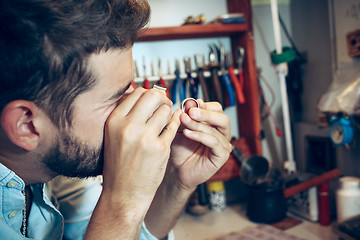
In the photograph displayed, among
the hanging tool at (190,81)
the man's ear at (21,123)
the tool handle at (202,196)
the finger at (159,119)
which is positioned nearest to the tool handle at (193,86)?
the hanging tool at (190,81)

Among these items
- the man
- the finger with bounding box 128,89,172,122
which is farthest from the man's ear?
the finger with bounding box 128,89,172,122

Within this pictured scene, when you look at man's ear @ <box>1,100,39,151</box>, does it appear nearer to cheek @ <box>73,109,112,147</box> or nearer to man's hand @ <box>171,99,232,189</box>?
cheek @ <box>73,109,112,147</box>

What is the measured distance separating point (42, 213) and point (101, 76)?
20.3 inches

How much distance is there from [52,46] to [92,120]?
0.19 meters

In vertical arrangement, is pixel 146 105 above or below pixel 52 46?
below

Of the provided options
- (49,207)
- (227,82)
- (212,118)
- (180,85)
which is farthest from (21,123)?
(227,82)

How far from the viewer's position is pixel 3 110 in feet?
2.09

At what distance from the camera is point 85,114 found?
71 centimetres

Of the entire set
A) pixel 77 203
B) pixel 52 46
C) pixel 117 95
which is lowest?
pixel 77 203

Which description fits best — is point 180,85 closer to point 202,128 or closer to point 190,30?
point 190,30

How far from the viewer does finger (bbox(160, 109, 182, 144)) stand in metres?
0.69

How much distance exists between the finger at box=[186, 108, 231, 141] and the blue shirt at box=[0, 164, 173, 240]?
1.39 ft

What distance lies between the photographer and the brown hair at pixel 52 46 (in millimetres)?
590

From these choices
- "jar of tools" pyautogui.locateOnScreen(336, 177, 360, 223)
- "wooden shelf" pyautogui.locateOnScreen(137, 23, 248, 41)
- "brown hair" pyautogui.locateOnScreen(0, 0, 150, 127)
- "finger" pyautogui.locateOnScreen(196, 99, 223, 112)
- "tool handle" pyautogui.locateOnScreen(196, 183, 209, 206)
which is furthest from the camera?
"tool handle" pyautogui.locateOnScreen(196, 183, 209, 206)
